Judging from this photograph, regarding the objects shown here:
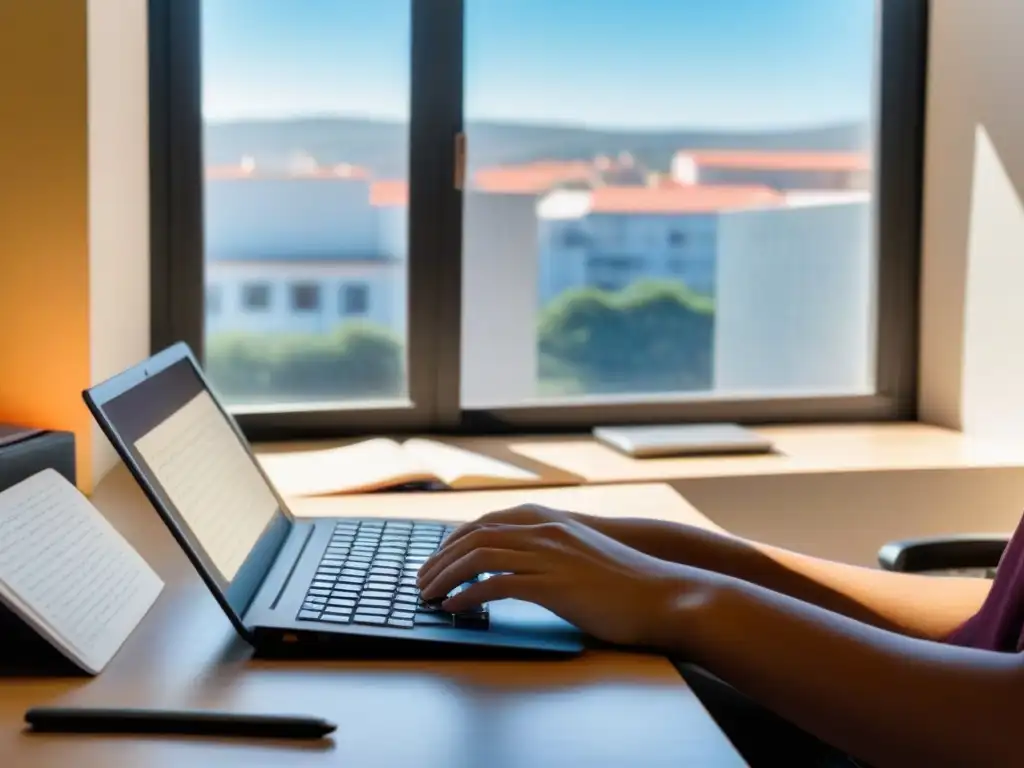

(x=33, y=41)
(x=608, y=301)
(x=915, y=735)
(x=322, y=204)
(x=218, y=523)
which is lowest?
(x=915, y=735)

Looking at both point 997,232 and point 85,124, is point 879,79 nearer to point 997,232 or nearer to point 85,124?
point 997,232

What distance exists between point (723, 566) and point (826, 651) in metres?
0.31

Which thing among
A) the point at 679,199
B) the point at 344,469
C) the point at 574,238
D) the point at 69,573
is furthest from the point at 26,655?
the point at 679,199

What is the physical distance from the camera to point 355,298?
2164 mm

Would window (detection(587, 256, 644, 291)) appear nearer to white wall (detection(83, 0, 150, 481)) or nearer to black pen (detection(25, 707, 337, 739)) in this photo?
white wall (detection(83, 0, 150, 481))

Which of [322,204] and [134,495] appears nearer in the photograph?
[134,495]

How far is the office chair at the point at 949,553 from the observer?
1.51 meters

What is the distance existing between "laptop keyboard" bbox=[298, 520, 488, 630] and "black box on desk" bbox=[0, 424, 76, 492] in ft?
1.02

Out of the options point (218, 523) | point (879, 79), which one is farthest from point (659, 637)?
point (879, 79)

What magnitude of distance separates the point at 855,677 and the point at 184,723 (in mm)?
480

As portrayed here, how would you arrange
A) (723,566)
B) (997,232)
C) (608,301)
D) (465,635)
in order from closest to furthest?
1. (465,635)
2. (723,566)
3. (997,232)
4. (608,301)

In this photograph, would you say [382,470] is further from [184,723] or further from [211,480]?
[184,723]

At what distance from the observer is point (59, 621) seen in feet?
2.97

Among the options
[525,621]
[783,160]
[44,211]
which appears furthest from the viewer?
[783,160]
